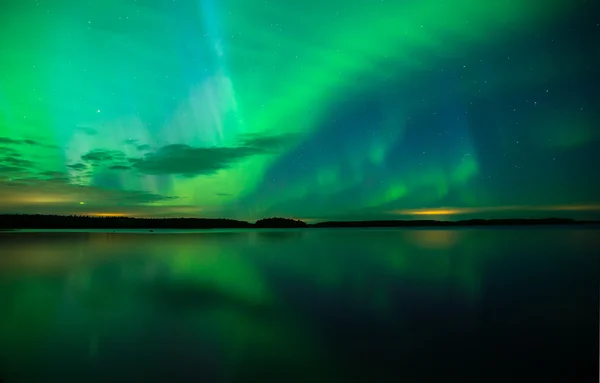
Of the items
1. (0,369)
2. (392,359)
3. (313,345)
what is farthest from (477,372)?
(0,369)

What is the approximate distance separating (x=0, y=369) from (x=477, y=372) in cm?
1031

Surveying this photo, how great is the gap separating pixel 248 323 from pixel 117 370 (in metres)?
4.64

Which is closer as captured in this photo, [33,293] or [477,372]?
[477,372]

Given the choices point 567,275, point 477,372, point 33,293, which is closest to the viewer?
point 477,372

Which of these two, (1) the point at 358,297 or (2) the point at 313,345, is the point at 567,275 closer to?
(1) the point at 358,297

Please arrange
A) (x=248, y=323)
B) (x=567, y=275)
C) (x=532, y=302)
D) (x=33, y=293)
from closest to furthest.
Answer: (x=248, y=323), (x=532, y=302), (x=33, y=293), (x=567, y=275)

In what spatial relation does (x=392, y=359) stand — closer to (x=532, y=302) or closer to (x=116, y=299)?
(x=532, y=302)

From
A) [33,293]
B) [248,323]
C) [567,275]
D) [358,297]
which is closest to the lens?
[248,323]

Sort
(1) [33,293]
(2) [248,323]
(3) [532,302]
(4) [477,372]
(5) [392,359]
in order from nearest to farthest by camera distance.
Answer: (4) [477,372], (5) [392,359], (2) [248,323], (3) [532,302], (1) [33,293]

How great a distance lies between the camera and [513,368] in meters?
Answer: 8.02

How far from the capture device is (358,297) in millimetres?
15938

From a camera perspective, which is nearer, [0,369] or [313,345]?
[0,369]

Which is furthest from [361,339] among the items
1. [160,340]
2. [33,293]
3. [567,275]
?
[567,275]

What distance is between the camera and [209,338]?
33.8 ft
